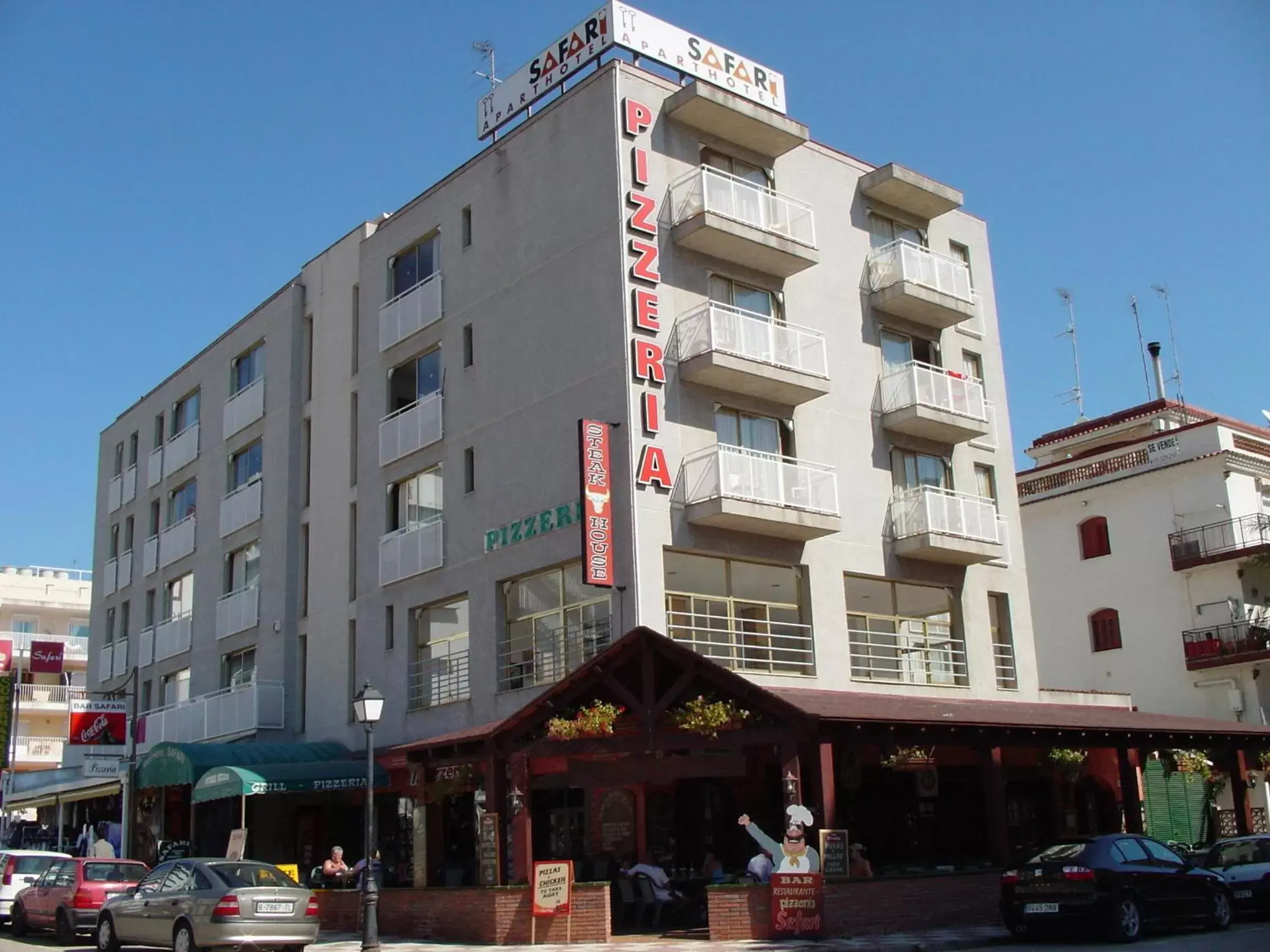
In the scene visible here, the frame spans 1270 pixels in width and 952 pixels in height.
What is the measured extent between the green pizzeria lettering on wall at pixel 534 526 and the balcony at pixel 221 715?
30.6 ft

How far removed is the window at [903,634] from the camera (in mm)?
28547

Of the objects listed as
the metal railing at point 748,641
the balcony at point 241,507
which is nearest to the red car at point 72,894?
the metal railing at point 748,641

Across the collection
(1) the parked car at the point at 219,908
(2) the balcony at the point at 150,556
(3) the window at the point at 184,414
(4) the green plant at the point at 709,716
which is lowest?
(1) the parked car at the point at 219,908

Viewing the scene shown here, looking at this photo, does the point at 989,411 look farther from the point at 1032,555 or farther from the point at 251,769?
the point at 251,769

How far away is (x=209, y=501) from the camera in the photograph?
39125 millimetres

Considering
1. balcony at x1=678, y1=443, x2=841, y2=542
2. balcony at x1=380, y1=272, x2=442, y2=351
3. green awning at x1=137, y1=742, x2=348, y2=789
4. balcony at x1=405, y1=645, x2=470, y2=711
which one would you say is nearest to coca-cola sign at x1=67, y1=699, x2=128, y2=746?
green awning at x1=137, y1=742, x2=348, y2=789

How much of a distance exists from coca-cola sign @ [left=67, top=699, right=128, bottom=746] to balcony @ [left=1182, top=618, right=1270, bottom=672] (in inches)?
1141

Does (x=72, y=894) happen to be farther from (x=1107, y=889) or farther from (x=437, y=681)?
(x=1107, y=889)

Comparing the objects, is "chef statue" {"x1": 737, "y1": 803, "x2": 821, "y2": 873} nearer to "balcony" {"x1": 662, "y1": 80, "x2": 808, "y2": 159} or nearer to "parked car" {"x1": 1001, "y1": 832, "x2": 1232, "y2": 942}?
"parked car" {"x1": 1001, "y1": 832, "x2": 1232, "y2": 942}

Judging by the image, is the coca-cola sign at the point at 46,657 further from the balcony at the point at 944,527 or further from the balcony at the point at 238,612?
the balcony at the point at 944,527

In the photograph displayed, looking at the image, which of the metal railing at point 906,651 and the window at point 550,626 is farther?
the metal railing at point 906,651

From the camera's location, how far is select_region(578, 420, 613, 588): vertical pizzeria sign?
24.1m

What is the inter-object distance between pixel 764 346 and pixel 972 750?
30.3 ft

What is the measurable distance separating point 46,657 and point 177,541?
10.6 metres
